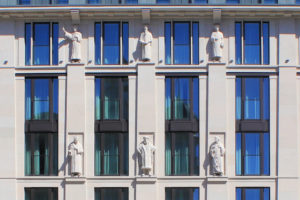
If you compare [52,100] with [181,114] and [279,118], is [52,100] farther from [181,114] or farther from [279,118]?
[279,118]

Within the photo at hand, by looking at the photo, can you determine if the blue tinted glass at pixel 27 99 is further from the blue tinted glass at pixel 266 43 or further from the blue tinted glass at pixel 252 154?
the blue tinted glass at pixel 266 43

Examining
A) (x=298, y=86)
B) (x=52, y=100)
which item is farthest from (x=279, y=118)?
(x=52, y=100)

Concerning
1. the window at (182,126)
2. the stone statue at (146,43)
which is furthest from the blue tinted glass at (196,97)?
the stone statue at (146,43)

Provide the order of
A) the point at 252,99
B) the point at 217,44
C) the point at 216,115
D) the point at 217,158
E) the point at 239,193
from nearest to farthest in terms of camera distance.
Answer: the point at 217,158 < the point at 239,193 < the point at 216,115 < the point at 217,44 < the point at 252,99

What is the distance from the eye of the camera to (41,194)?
40406mm

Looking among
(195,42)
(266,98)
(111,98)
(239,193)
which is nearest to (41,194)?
(111,98)

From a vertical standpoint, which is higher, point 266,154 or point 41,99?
point 41,99

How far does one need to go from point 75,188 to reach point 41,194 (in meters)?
1.96

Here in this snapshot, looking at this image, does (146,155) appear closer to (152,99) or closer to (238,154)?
(152,99)

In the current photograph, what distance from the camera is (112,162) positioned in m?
40.7

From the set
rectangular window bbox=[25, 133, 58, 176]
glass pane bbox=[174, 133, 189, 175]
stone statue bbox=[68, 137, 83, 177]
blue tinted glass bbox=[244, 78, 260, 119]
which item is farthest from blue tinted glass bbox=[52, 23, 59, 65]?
blue tinted glass bbox=[244, 78, 260, 119]

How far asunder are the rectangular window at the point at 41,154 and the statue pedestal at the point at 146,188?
15.3ft

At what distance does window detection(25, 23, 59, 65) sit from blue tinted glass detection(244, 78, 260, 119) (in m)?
10.8

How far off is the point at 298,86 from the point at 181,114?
6.67 meters
